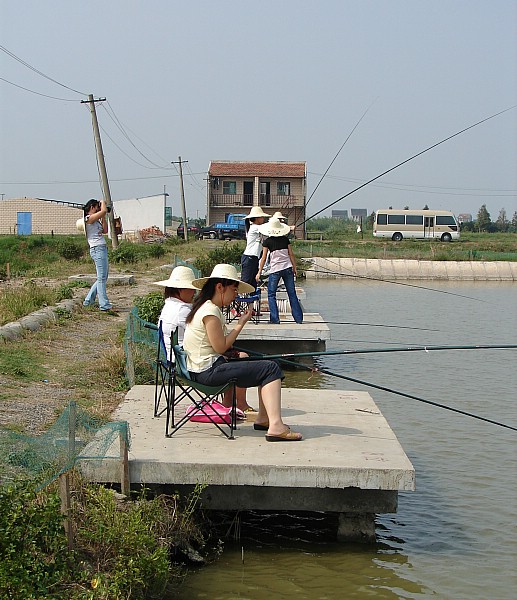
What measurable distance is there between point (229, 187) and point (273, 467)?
59.9 m

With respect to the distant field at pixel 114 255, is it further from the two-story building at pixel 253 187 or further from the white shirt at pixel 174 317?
the two-story building at pixel 253 187

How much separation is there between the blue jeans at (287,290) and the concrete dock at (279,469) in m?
5.30

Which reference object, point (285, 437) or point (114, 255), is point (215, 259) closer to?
point (114, 255)

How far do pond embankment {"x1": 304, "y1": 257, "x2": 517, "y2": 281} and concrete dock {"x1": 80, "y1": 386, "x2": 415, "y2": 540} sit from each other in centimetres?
2956

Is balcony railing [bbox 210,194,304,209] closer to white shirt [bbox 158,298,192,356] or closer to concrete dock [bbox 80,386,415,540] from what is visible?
white shirt [bbox 158,298,192,356]

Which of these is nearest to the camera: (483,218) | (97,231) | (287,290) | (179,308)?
(179,308)

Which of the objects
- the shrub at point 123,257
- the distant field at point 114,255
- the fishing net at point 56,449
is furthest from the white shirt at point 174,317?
the shrub at point 123,257

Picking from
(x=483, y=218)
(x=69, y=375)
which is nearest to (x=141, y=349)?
(x=69, y=375)

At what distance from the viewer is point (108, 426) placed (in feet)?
19.5

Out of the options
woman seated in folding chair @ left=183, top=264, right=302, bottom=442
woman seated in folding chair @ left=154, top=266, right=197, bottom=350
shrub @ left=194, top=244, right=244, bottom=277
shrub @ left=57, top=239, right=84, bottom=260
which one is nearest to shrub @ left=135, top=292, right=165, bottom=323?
woman seated in folding chair @ left=154, top=266, right=197, bottom=350

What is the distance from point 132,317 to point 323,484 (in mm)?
3666

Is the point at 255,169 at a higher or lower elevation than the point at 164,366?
higher

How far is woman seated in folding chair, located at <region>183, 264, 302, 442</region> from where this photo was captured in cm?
638

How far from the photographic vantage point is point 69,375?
9109 millimetres
